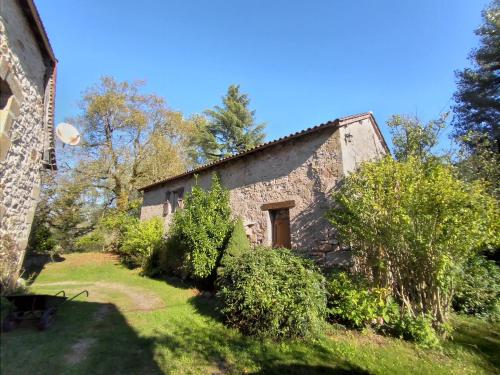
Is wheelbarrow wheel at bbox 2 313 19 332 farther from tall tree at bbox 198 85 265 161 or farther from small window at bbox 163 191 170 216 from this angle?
tall tree at bbox 198 85 265 161

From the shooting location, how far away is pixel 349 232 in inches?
235

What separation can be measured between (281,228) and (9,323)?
20.5 ft

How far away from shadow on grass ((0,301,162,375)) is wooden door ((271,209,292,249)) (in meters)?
4.52

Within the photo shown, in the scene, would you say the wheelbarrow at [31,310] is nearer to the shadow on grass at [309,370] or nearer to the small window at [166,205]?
the shadow on grass at [309,370]

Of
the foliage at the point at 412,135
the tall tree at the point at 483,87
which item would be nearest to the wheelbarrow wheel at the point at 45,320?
the foliage at the point at 412,135

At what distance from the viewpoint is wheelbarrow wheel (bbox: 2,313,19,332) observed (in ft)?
12.8

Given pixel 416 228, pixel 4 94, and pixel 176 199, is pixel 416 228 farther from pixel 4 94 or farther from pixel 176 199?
pixel 176 199

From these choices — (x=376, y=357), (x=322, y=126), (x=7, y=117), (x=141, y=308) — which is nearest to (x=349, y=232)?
(x=376, y=357)

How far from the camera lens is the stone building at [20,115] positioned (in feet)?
15.8

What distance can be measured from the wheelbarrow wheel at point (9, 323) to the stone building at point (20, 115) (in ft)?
5.64

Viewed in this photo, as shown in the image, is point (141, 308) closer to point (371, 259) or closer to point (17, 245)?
point (17, 245)

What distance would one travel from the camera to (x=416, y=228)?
5.31 meters

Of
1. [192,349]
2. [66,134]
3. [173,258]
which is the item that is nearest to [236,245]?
[192,349]

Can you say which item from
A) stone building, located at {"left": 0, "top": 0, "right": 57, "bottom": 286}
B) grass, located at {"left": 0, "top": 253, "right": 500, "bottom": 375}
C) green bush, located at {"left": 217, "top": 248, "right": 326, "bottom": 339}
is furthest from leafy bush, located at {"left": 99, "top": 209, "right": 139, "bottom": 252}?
green bush, located at {"left": 217, "top": 248, "right": 326, "bottom": 339}
